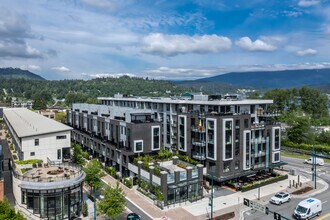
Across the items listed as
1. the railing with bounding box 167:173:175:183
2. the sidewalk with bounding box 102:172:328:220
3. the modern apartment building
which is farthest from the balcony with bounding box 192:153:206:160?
the railing with bounding box 167:173:175:183

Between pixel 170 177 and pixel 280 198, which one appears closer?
pixel 170 177

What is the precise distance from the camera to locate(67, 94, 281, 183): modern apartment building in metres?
51.9

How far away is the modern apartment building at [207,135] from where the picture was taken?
2044 inches

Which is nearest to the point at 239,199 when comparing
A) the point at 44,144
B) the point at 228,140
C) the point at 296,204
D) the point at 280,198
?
the point at 280,198

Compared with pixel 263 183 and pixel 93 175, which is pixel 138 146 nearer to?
pixel 93 175

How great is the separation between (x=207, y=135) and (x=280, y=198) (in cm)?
1571

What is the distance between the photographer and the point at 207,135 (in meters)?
53.6

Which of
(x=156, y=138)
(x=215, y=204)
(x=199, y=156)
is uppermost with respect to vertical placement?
(x=156, y=138)

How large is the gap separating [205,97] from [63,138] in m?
28.0

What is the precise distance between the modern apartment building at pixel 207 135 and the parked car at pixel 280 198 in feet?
26.8

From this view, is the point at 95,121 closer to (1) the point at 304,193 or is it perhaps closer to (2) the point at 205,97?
(2) the point at 205,97

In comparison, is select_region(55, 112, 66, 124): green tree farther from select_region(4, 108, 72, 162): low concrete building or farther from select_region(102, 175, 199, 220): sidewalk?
select_region(102, 175, 199, 220): sidewalk

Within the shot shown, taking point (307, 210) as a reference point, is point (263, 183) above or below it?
below

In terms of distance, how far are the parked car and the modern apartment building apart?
26.8 ft
